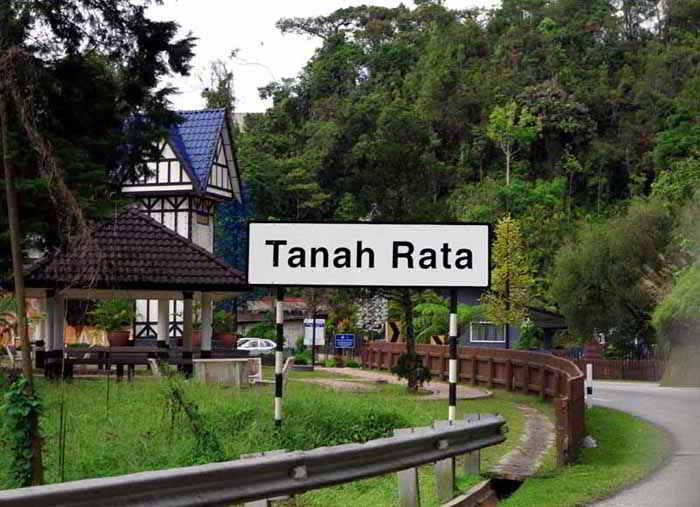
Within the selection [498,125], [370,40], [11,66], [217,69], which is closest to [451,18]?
[370,40]

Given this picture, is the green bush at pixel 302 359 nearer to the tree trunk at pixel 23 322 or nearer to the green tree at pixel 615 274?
the green tree at pixel 615 274

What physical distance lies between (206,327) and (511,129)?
2167 inches

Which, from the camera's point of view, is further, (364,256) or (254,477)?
(364,256)

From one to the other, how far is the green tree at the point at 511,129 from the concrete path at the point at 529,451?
2433 inches

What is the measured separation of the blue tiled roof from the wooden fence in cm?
1024

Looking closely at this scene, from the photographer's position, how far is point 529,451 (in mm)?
16328

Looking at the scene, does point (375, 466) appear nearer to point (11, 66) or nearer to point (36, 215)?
point (11, 66)

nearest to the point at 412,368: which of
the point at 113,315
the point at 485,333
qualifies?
the point at 113,315

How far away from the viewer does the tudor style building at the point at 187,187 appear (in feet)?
155

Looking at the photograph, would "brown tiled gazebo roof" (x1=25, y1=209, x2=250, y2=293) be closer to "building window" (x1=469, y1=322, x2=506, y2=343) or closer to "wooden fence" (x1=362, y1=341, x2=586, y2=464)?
"wooden fence" (x1=362, y1=341, x2=586, y2=464)

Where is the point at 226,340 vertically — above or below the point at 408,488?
above

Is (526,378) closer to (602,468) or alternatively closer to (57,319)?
(57,319)

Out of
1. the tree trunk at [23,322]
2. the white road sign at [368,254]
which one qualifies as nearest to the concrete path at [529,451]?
the white road sign at [368,254]

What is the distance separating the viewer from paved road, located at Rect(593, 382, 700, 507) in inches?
446
